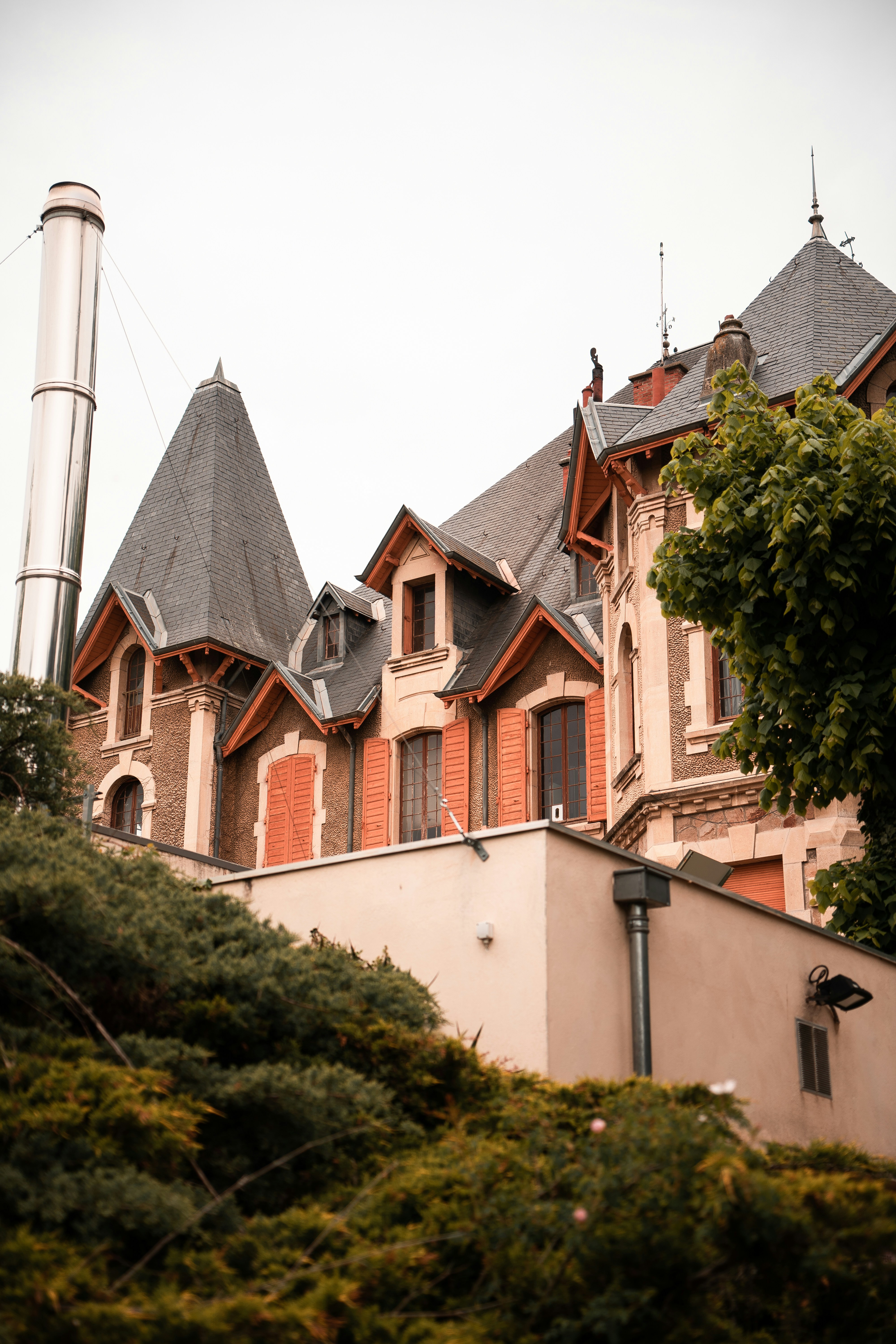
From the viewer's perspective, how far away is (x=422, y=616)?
87.9ft

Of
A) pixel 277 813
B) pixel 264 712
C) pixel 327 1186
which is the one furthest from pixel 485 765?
pixel 327 1186

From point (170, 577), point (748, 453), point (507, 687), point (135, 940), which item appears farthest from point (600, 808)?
point (135, 940)

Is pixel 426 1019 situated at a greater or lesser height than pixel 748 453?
lesser

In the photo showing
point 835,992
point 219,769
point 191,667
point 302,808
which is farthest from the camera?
point 191,667

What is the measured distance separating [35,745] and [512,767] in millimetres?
13635

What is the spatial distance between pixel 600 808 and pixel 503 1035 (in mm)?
13590

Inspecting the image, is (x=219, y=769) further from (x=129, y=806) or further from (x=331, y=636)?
→ (x=331, y=636)

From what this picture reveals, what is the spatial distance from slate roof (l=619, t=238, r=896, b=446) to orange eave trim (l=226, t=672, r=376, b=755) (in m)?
9.36

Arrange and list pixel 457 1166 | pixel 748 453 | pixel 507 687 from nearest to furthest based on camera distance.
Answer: pixel 457 1166 < pixel 748 453 < pixel 507 687

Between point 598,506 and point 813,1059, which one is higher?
point 598,506

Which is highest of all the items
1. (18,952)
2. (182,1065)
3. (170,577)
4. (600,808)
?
(170,577)

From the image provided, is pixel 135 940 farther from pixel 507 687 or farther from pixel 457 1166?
pixel 507 687

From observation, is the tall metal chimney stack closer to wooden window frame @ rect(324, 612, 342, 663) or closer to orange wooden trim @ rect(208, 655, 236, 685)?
orange wooden trim @ rect(208, 655, 236, 685)

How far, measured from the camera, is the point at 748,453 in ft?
47.6
